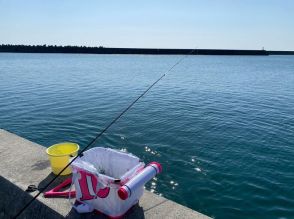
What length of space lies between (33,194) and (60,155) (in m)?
0.89

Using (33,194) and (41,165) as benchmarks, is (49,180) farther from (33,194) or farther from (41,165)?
(41,165)

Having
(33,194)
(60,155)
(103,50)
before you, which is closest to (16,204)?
(33,194)

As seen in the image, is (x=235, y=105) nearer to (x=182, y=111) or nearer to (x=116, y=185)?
(x=182, y=111)

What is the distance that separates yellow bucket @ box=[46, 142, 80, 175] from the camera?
5461mm

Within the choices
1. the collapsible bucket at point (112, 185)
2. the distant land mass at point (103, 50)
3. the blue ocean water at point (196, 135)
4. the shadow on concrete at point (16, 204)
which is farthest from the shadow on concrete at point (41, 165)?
the distant land mass at point (103, 50)

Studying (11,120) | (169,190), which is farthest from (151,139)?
(11,120)

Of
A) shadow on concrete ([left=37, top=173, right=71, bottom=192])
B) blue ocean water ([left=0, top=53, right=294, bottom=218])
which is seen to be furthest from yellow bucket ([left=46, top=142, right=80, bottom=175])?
blue ocean water ([left=0, top=53, right=294, bottom=218])

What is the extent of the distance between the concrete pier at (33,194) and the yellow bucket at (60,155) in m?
0.22

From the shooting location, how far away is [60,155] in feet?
Answer: 17.7

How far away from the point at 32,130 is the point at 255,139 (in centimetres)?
1060

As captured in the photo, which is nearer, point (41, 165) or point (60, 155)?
point (60, 155)

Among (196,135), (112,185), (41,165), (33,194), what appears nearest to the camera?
(112,185)

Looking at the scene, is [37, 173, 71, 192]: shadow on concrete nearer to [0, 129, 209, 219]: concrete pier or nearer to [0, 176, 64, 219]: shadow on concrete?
[0, 129, 209, 219]: concrete pier

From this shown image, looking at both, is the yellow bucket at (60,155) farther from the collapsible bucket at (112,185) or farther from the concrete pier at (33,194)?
the collapsible bucket at (112,185)
